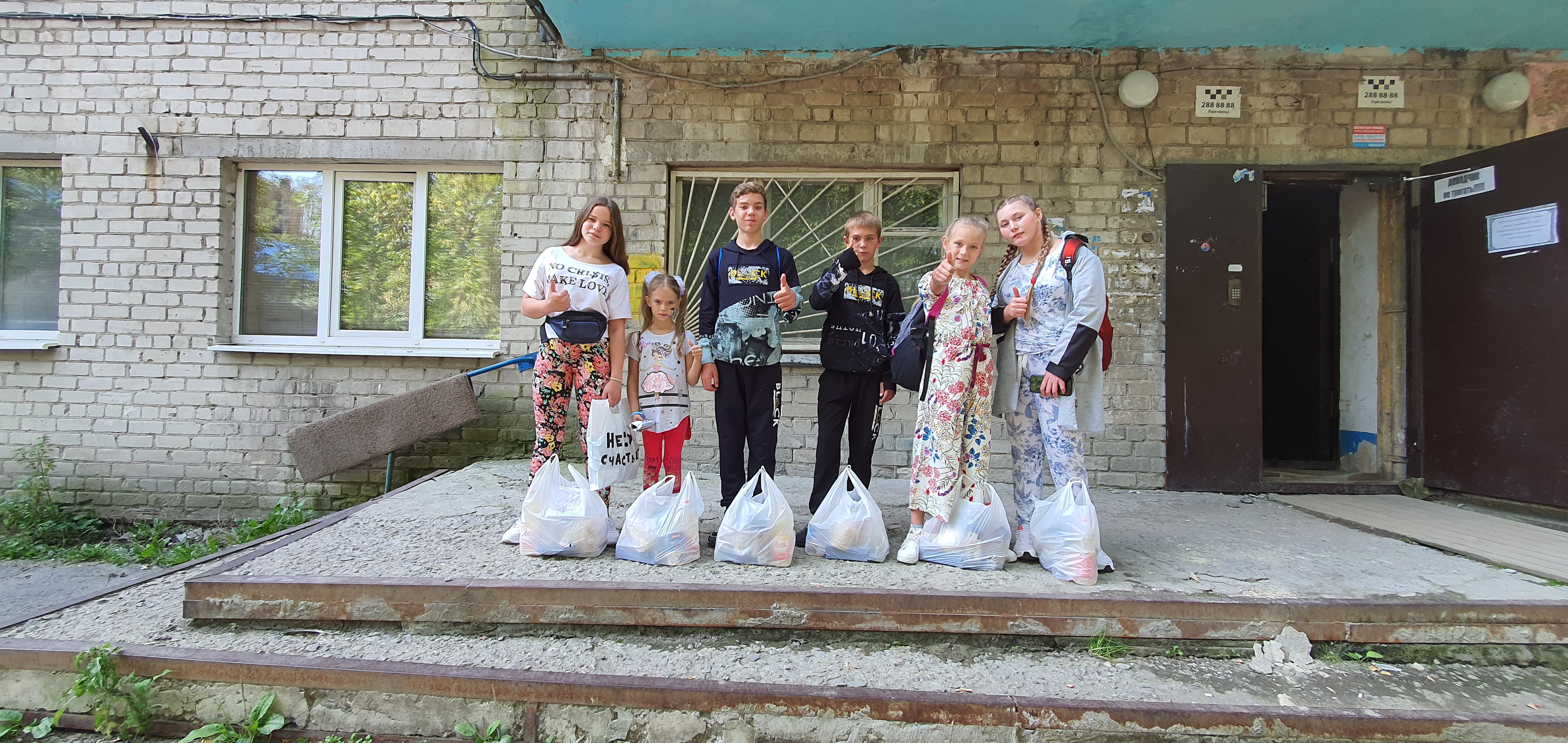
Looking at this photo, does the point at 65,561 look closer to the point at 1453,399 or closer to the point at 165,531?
the point at 165,531

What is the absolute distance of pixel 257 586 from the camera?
102 inches

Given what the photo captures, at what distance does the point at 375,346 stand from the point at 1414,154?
306 inches

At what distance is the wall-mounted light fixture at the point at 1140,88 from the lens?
470 cm

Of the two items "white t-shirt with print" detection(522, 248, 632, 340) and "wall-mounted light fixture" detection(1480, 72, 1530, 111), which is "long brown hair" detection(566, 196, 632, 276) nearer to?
"white t-shirt with print" detection(522, 248, 632, 340)

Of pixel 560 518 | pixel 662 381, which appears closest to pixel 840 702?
pixel 560 518

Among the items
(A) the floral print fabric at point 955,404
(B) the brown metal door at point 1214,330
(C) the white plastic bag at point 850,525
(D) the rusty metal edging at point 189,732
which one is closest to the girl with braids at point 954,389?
(A) the floral print fabric at point 955,404

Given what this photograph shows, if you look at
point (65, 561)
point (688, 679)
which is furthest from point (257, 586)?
point (65, 561)

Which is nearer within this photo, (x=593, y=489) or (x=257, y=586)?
(x=257, y=586)

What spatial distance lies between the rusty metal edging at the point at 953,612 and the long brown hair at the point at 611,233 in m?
1.50

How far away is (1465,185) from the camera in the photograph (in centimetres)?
454

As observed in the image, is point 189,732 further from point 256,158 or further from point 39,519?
point 256,158

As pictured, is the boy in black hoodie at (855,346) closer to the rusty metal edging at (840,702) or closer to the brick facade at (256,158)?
the rusty metal edging at (840,702)

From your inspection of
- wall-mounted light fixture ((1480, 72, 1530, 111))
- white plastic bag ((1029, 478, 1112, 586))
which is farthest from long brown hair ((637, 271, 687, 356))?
wall-mounted light fixture ((1480, 72, 1530, 111))

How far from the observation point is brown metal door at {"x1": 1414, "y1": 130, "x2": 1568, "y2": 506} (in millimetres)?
4094
